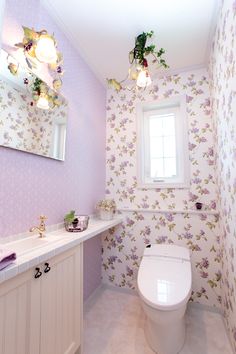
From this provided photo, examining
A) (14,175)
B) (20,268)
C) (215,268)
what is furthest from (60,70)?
(215,268)

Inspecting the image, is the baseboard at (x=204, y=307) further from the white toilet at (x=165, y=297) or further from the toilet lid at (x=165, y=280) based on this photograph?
the toilet lid at (x=165, y=280)

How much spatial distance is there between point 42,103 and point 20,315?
3.96 ft

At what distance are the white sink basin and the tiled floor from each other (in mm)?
814

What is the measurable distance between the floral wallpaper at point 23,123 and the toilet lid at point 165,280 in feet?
3.71

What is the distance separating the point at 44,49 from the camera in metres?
1.12

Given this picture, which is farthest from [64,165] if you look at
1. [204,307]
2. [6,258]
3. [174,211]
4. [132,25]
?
[204,307]

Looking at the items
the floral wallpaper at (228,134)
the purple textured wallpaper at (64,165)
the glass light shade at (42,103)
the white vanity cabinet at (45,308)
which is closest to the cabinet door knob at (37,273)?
the white vanity cabinet at (45,308)

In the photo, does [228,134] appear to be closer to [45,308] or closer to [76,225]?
[76,225]

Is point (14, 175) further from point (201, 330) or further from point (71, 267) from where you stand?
point (201, 330)

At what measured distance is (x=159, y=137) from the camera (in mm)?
2125

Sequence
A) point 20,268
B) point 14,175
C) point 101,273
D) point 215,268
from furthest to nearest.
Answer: point 101,273 < point 215,268 < point 14,175 < point 20,268

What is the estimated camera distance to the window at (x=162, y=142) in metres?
1.96

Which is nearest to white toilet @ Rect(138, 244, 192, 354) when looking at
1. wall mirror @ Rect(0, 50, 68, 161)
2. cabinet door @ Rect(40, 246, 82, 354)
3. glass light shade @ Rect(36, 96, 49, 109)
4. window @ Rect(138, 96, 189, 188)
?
cabinet door @ Rect(40, 246, 82, 354)

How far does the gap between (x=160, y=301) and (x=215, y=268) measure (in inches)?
34.3
